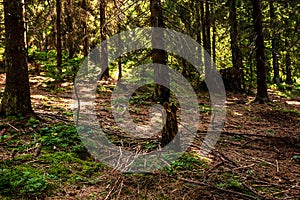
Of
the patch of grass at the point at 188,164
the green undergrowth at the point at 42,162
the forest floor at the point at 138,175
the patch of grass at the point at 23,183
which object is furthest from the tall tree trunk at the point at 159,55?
the patch of grass at the point at 23,183

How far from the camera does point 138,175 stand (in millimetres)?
5047

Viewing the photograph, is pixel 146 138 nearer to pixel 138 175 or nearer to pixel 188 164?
pixel 188 164

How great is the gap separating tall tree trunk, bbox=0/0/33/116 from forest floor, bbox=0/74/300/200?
0.45 metres

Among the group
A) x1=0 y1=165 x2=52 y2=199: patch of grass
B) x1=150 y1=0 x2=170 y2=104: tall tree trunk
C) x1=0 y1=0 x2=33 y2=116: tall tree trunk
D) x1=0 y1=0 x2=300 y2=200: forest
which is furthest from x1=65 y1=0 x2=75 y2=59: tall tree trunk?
x1=0 y1=165 x2=52 y2=199: patch of grass

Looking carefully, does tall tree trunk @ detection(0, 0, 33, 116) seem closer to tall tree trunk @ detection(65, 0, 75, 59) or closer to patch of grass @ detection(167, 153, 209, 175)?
tall tree trunk @ detection(65, 0, 75, 59)

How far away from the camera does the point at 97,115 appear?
9.56 metres

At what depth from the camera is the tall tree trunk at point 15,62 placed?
749 cm

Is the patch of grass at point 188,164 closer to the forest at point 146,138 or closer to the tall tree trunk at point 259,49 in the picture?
the forest at point 146,138

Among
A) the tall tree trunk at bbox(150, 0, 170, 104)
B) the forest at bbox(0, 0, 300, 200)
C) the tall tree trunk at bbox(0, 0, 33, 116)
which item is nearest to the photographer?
the forest at bbox(0, 0, 300, 200)

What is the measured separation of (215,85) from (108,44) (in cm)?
744

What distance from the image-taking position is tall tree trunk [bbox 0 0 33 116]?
7.49 m

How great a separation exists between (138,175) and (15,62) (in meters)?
4.78

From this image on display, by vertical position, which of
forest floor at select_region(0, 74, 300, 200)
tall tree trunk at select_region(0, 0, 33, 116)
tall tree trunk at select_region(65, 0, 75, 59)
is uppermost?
tall tree trunk at select_region(65, 0, 75, 59)

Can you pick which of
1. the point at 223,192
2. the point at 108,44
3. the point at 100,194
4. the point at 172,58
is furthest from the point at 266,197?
the point at 108,44
